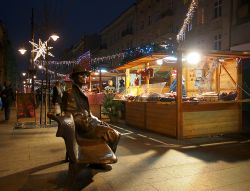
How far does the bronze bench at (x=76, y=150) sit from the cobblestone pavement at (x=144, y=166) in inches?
15.7

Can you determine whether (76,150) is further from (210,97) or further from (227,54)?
(227,54)

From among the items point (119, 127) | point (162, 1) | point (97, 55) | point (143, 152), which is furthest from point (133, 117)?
point (97, 55)

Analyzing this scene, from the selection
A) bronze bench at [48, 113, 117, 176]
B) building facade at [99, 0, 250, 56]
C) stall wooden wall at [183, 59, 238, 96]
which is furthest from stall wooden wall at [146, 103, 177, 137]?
bronze bench at [48, 113, 117, 176]

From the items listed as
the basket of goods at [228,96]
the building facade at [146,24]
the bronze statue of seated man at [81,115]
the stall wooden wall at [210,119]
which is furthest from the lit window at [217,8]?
the bronze statue of seated man at [81,115]

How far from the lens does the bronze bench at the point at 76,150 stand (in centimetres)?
484

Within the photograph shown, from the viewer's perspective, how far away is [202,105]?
9820 millimetres

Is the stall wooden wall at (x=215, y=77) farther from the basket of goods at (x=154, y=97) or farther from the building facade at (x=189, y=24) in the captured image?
the basket of goods at (x=154, y=97)

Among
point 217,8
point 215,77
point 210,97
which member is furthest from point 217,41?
point 210,97

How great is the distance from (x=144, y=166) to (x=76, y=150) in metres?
2.03

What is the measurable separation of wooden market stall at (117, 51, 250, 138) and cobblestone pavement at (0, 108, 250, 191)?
1.82 feet

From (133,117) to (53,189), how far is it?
793 cm

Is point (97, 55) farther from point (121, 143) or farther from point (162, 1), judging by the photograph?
point (121, 143)

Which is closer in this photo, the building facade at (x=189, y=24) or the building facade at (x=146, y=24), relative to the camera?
the building facade at (x=189, y=24)

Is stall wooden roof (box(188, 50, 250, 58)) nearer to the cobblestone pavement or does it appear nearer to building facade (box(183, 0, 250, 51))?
the cobblestone pavement
